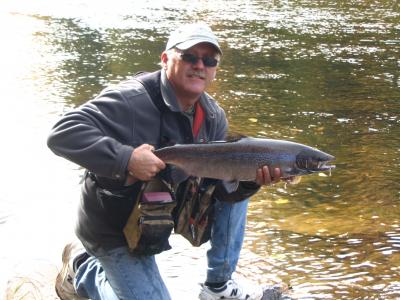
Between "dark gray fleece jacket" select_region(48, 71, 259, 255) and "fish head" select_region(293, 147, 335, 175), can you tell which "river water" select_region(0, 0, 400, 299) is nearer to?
"fish head" select_region(293, 147, 335, 175)

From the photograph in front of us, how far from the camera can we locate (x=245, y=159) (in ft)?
11.9

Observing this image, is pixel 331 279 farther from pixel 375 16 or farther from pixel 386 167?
pixel 375 16

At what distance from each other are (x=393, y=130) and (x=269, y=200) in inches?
131

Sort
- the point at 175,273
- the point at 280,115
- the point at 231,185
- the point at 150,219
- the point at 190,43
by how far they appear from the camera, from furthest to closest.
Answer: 1. the point at 280,115
2. the point at 175,273
3. the point at 231,185
4. the point at 190,43
5. the point at 150,219

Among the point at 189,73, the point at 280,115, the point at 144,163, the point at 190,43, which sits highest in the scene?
the point at 190,43

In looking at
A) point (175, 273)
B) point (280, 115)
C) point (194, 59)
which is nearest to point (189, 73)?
point (194, 59)

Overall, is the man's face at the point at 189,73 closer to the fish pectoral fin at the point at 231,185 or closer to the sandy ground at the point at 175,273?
the fish pectoral fin at the point at 231,185

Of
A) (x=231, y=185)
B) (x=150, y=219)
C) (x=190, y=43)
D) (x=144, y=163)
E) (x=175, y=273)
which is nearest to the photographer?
(x=144, y=163)

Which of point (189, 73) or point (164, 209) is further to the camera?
point (189, 73)

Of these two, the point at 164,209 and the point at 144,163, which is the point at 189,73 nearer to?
the point at 144,163

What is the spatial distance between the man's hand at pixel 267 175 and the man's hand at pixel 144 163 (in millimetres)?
678

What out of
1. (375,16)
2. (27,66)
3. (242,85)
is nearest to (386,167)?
(242,85)

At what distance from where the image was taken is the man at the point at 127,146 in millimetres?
3316

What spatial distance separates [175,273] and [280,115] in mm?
5393
